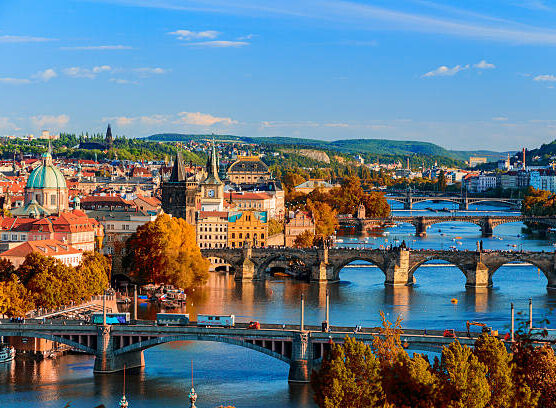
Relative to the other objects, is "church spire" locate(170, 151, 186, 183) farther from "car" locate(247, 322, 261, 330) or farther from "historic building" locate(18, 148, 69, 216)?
"car" locate(247, 322, 261, 330)

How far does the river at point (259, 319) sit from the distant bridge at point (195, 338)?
0.78 metres

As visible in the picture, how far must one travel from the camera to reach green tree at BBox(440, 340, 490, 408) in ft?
103

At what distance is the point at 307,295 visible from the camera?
217 ft

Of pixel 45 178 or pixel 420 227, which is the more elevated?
pixel 45 178

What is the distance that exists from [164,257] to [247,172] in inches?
3599

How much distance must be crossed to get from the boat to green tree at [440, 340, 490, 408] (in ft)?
63.7

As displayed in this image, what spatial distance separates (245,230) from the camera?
8550 centimetres

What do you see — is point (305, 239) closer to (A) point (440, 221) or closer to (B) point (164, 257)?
(B) point (164, 257)

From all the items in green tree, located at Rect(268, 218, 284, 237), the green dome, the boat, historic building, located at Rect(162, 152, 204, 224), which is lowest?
the boat

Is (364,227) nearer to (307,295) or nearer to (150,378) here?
(307,295)

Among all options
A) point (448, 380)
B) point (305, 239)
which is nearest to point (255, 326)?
point (448, 380)

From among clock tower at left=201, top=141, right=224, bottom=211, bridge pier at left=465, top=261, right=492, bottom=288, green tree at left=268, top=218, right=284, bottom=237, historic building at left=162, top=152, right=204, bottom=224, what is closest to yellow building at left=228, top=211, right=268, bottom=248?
green tree at left=268, top=218, right=284, bottom=237

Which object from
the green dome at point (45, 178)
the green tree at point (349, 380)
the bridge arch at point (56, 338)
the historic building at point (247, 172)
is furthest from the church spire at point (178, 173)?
the historic building at point (247, 172)

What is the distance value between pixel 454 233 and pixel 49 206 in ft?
168
